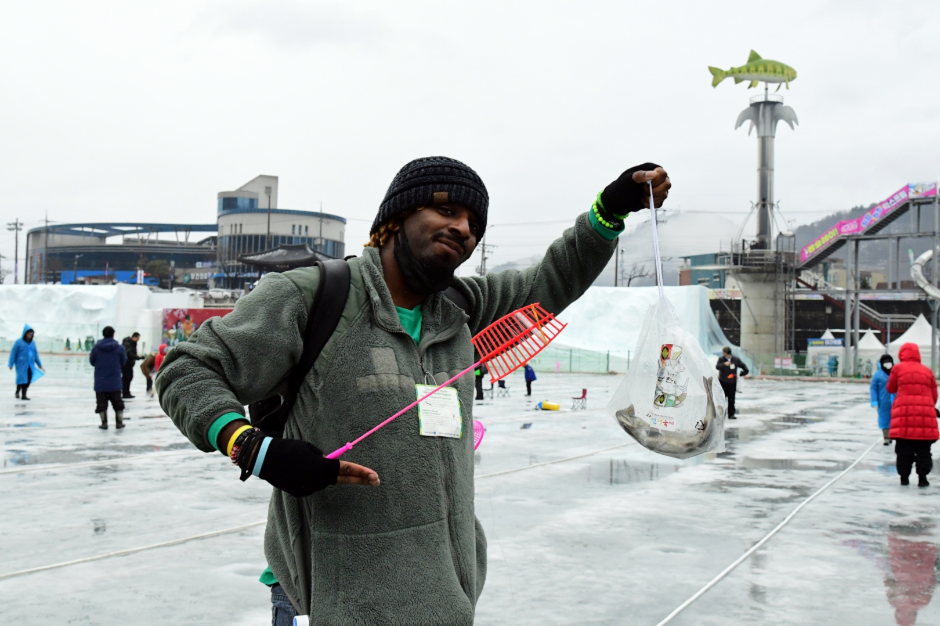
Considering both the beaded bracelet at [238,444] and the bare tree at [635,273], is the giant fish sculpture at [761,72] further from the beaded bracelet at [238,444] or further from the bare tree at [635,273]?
the beaded bracelet at [238,444]

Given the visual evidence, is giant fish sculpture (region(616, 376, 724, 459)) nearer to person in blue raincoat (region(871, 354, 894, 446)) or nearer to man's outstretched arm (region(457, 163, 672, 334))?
man's outstretched arm (region(457, 163, 672, 334))

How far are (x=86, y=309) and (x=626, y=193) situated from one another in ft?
177

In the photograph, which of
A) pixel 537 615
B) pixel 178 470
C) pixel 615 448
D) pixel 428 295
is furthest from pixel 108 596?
pixel 615 448

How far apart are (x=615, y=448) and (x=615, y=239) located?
8.98 metres

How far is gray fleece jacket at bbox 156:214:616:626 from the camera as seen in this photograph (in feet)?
6.22

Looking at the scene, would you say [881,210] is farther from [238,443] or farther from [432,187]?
[238,443]

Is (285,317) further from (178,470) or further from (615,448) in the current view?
(615,448)

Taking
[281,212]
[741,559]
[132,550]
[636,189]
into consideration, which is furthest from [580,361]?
[281,212]

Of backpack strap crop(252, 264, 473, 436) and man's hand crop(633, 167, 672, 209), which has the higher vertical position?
man's hand crop(633, 167, 672, 209)

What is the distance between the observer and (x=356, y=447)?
1944 millimetres

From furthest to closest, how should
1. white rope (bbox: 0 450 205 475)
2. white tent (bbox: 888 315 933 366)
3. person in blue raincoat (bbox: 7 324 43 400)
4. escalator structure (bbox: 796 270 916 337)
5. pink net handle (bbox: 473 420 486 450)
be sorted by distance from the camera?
1. escalator structure (bbox: 796 270 916 337)
2. white tent (bbox: 888 315 933 366)
3. person in blue raincoat (bbox: 7 324 43 400)
4. white rope (bbox: 0 450 205 475)
5. pink net handle (bbox: 473 420 486 450)

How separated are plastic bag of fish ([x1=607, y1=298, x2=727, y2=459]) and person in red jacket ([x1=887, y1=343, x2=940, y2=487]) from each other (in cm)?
719

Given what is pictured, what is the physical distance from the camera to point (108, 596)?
458cm

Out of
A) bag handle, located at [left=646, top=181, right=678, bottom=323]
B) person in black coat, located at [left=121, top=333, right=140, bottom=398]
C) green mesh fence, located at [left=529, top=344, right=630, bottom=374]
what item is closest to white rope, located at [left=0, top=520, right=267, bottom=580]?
bag handle, located at [left=646, top=181, right=678, bottom=323]
